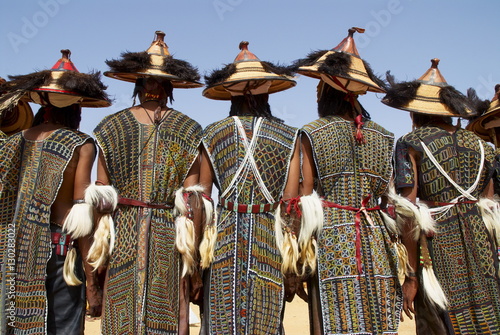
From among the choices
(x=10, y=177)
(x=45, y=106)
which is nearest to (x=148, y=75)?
(x=45, y=106)

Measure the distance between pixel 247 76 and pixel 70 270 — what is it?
6.52ft

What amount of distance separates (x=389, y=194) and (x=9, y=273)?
2.95 meters

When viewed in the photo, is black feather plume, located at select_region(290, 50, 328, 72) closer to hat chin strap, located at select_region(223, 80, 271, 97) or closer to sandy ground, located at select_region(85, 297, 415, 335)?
hat chin strap, located at select_region(223, 80, 271, 97)

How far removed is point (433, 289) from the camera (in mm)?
4445

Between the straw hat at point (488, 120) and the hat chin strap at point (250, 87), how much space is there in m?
2.42

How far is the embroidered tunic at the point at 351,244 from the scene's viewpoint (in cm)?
409

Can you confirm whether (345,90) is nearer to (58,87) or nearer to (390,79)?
(390,79)

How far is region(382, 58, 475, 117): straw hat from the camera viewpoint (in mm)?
4723

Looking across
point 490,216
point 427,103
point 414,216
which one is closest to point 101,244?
point 414,216

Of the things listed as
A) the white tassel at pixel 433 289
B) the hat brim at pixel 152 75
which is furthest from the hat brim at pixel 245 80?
the white tassel at pixel 433 289

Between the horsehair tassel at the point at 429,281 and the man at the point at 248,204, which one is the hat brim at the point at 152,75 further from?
the horsehair tassel at the point at 429,281

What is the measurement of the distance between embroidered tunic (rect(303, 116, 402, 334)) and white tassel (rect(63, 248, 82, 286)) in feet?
5.89

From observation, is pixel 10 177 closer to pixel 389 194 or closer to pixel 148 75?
pixel 148 75

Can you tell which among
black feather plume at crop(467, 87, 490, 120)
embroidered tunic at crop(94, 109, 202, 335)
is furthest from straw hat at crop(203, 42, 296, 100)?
black feather plume at crop(467, 87, 490, 120)
